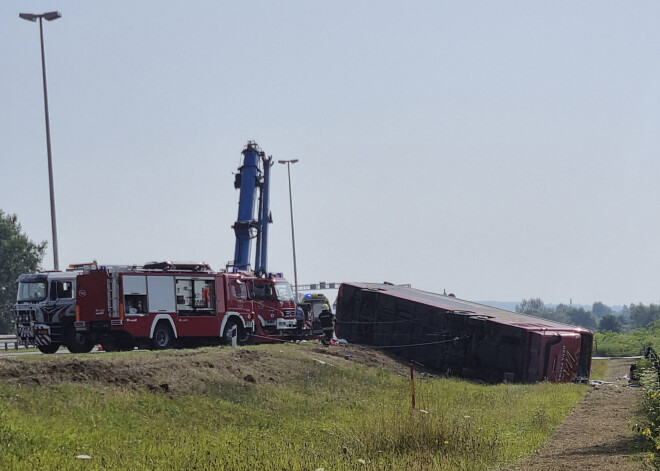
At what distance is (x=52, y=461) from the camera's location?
41.0 ft

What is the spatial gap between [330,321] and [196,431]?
66.7 feet

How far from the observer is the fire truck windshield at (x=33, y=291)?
2788 cm

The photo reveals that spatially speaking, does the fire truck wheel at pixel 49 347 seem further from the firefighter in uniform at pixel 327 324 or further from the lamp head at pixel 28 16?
the lamp head at pixel 28 16

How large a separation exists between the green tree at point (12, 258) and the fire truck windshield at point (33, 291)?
4510 centimetres

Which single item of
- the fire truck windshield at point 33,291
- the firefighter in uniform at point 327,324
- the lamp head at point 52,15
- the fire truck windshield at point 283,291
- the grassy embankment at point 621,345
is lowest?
the grassy embankment at point 621,345

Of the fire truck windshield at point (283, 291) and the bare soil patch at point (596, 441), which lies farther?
the fire truck windshield at point (283, 291)

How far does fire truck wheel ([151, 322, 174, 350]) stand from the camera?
27516mm

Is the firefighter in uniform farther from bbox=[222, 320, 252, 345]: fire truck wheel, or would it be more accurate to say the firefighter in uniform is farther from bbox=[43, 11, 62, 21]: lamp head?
bbox=[43, 11, 62, 21]: lamp head

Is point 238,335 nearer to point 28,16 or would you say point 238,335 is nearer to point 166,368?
point 166,368

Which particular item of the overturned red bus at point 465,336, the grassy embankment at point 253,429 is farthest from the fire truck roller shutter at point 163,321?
the overturned red bus at point 465,336

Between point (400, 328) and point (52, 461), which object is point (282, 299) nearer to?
point (400, 328)

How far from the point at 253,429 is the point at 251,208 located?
32034 millimetres

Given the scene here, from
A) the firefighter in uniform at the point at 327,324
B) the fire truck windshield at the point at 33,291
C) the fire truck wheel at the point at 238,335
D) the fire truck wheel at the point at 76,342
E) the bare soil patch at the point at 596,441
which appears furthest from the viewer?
the firefighter in uniform at the point at 327,324

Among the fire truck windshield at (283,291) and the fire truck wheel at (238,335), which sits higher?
the fire truck windshield at (283,291)
